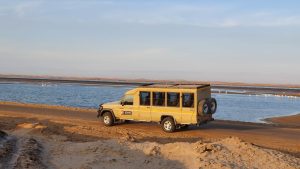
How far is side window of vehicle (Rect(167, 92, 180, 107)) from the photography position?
2253cm

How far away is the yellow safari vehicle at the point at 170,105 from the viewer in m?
22.2

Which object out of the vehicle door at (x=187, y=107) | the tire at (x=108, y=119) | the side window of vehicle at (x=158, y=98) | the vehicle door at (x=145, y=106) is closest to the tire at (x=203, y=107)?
the vehicle door at (x=187, y=107)

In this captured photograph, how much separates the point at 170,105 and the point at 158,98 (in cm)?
73

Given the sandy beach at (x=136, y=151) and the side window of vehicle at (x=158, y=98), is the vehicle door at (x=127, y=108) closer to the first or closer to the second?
the side window of vehicle at (x=158, y=98)

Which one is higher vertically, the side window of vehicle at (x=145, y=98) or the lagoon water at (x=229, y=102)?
the side window of vehicle at (x=145, y=98)

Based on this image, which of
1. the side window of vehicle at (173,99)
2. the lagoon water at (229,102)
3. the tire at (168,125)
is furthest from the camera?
the lagoon water at (229,102)

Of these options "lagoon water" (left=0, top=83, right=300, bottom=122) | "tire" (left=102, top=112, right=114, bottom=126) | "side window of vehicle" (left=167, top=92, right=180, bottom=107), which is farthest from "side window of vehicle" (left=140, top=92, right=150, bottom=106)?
"lagoon water" (left=0, top=83, right=300, bottom=122)

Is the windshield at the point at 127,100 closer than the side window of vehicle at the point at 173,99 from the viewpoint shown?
No

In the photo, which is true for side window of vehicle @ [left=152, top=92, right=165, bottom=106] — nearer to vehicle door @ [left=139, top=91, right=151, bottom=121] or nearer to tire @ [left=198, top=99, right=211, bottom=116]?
vehicle door @ [left=139, top=91, right=151, bottom=121]

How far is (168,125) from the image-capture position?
902 inches

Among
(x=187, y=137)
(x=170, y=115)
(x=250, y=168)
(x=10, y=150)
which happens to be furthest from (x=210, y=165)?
(x=170, y=115)

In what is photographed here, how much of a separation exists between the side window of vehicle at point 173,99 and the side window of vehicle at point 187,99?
30 centimetres

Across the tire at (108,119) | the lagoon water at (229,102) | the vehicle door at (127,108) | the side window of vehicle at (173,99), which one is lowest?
the lagoon water at (229,102)

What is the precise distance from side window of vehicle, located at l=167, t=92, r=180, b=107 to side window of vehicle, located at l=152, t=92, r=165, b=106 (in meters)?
0.32
